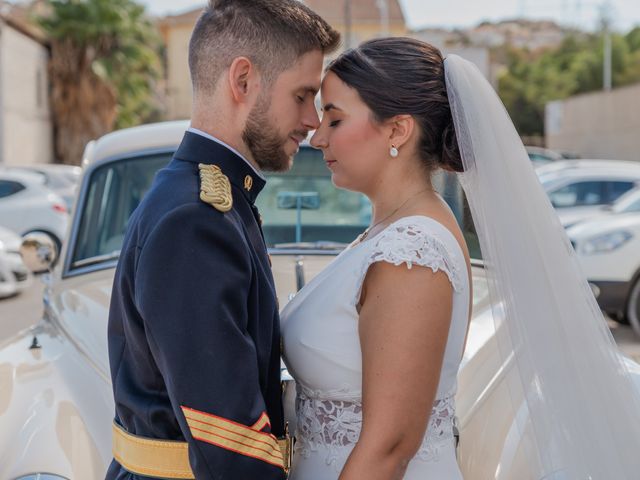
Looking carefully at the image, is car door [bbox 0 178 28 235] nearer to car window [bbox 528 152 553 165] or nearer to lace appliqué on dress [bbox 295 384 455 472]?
lace appliqué on dress [bbox 295 384 455 472]

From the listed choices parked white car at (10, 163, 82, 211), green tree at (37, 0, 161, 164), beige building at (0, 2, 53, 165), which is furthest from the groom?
green tree at (37, 0, 161, 164)

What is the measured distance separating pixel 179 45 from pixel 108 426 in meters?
59.5

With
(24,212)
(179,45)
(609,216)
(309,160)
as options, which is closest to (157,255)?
(309,160)

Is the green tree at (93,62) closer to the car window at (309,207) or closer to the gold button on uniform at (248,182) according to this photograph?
the car window at (309,207)

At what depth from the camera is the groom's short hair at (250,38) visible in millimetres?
1930

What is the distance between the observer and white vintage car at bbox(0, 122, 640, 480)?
2596 millimetres

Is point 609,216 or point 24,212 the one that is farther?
point 24,212

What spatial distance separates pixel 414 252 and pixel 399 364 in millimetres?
235

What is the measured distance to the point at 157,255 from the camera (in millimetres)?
1724

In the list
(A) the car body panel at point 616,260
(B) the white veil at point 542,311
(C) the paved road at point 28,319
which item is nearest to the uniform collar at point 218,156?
(B) the white veil at point 542,311

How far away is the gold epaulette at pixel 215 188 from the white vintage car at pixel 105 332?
889 mm

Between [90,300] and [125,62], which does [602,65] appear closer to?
[125,62]

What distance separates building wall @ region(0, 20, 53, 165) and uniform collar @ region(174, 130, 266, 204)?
26.7 metres

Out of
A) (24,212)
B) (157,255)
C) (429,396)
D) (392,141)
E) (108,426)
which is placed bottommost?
(24,212)
